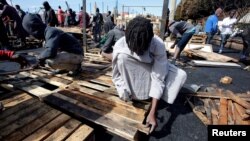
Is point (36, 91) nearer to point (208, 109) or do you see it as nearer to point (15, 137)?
point (15, 137)

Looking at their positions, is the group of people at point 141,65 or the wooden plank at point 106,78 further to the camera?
the wooden plank at point 106,78

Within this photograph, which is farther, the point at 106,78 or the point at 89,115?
the point at 106,78

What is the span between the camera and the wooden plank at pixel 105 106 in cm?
252

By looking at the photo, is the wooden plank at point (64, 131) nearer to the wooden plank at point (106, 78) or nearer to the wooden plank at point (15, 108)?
the wooden plank at point (15, 108)

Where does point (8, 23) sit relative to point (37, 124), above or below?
above

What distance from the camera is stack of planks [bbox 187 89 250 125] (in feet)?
8.87

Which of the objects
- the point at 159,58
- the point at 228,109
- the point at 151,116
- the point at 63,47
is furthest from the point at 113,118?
the point at 63,47

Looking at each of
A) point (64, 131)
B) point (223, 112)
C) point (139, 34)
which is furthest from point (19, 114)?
point (223, 112)

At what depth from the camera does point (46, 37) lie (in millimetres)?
3523

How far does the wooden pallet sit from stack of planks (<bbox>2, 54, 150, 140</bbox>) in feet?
0.60

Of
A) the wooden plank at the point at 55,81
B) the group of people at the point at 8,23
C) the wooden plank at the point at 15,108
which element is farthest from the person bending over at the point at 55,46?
the group of people at the point at 8,23

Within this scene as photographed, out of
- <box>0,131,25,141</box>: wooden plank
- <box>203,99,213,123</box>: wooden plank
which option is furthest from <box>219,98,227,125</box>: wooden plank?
<box>0,131,25,141</box>: wooden plank

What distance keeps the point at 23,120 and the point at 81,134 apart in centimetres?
75

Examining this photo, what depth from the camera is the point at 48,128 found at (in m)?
2.20
